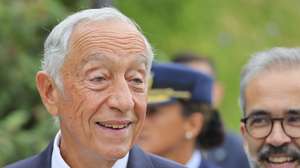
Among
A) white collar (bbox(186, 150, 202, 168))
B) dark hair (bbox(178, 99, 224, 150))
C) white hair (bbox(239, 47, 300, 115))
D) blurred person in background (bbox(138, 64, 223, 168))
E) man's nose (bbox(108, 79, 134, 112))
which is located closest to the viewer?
man's nose (bbox(108, 79, 134, 112))

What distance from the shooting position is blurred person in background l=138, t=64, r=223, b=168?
325 inches

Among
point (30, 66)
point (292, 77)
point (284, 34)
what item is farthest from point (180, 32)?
point (292, 77)

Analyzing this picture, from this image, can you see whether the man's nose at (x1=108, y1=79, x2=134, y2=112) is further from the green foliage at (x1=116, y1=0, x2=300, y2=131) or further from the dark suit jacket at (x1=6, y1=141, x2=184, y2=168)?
the green foliage at (x1=116, y1=0, x2=300, y2=131)

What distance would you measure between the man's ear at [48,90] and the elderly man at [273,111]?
1.00 metres

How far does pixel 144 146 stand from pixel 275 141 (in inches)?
91.4

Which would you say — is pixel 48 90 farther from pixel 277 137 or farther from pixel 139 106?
pixel 277 137

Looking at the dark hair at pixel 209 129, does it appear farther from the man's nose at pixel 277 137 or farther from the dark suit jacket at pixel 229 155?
the man's nose at pixel 277 137

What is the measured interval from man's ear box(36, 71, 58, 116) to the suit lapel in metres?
0.39

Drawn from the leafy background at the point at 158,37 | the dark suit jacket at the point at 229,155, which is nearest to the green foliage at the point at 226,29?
the leafy background at the point at 158,37

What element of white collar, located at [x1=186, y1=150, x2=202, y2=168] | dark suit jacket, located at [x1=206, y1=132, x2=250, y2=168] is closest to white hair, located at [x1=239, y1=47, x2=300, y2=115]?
white collar, located at [x1=186, y1=150, x2=202, y2=168]

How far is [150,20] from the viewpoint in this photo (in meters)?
11.9

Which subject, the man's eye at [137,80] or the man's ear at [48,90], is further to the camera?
the man's ear at [48,90]

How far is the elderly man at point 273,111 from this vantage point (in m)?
6.00

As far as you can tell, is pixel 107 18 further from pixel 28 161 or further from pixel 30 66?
pixel 30 66
